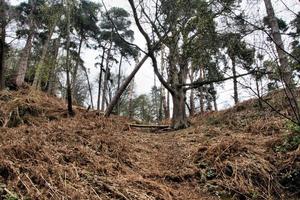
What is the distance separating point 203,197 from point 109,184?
1.27m

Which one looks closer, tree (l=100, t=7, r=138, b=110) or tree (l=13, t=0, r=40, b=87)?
tree (l=13, t=0, r=40, b=87)

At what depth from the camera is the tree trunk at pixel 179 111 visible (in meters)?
10.5

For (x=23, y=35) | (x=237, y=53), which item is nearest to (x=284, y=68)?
(x=237, y=53)

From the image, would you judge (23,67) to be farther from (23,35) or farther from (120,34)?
(120,34)

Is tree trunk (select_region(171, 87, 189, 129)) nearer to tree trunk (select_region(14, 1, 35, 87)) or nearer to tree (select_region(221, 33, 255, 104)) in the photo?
tree (select_region(221, 33, 255, 104))

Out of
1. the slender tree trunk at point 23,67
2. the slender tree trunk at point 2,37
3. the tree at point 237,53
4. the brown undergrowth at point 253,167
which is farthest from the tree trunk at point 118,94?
the brown undergrowth at point 253,167

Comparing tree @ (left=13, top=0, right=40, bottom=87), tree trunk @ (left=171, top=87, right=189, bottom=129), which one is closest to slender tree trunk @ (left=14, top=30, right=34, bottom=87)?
tree @ (left=13, top=0, right=40, bottom=87)

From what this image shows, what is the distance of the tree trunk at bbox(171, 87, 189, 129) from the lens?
10547 millimetres

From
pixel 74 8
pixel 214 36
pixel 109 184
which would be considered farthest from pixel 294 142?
pixel 74 8

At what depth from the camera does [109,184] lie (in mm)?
3871

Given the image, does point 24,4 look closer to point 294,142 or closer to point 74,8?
point 74,8

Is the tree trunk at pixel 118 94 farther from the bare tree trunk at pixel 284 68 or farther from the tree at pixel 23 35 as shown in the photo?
the bare tree trunk at pixel 284 68

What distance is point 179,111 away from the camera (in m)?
10.8

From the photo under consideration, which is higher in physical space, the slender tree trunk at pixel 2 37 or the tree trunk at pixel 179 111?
the slender tree trunk at pixel 2 37
